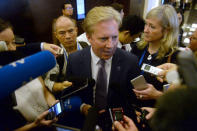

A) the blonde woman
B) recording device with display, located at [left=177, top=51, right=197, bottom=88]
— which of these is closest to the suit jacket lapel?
the blonde woman

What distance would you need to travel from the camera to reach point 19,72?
513 mm

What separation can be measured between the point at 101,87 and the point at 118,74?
7.3 inches

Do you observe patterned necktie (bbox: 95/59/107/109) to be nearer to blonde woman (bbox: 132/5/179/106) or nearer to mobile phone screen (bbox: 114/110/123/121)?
mobile phone screen (bbox: 114/110/123/121)

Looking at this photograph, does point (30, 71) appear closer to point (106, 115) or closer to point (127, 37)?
point (106, 115)

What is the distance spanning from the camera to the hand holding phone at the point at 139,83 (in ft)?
3.45

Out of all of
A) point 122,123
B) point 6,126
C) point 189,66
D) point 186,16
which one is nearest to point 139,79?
point 122,123

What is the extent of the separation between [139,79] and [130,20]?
1107 millimetres

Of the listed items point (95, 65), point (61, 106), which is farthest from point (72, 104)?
point (95, 65)

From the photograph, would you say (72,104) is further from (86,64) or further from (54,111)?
(86,64)

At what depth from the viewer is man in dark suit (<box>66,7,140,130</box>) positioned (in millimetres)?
1088

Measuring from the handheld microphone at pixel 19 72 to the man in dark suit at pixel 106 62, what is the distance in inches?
23.1

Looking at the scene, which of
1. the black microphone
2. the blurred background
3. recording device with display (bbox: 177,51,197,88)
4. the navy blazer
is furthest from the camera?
the blurred background

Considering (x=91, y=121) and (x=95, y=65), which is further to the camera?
(x=95, y=65)

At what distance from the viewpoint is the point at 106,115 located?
1014 mm
